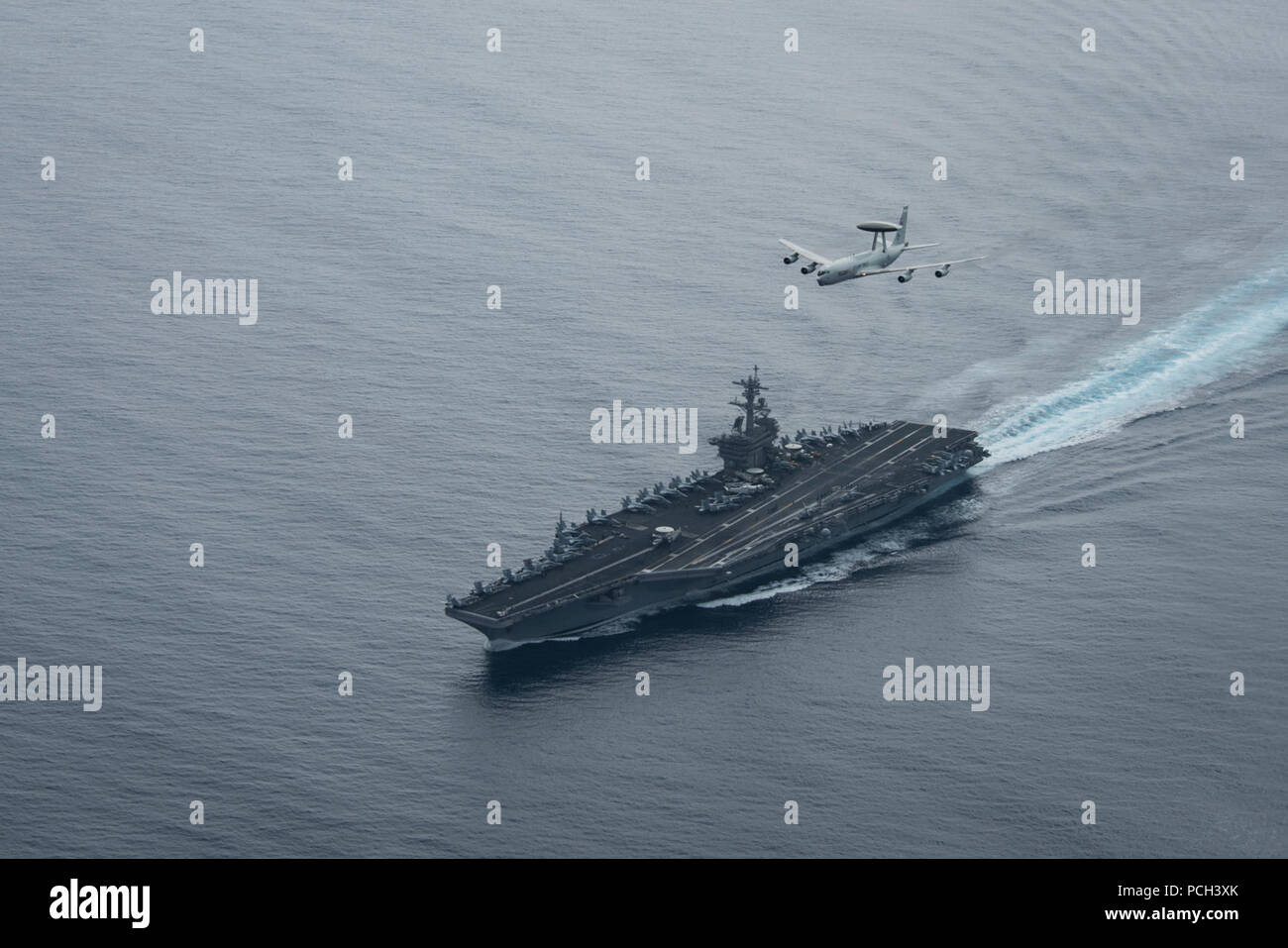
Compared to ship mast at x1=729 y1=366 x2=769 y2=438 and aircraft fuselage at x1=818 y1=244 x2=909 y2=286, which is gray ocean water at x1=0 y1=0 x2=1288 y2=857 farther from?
aircraft fuselage at x1=818 y1=244 x2=909 y2=286

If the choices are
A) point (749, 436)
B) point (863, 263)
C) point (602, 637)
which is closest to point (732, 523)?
point (749, 436)

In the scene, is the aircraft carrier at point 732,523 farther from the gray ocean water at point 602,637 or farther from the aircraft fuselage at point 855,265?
the aircraft fuselage at point 855,265

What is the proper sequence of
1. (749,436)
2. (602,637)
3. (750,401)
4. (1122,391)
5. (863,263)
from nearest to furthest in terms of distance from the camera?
(602,637), (863,263), (749,436), (750,401), (1122,391)

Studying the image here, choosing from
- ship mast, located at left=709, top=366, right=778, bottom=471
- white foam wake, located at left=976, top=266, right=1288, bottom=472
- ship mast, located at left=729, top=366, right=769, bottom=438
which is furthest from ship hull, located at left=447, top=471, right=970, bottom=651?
white foam wake, located at left=976, top=266, right=1288, bottom=472

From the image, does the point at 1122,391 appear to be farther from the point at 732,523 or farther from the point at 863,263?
the point at 863,263

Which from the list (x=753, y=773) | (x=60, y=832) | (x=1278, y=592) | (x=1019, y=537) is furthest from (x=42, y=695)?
(x=1278, y=592)
